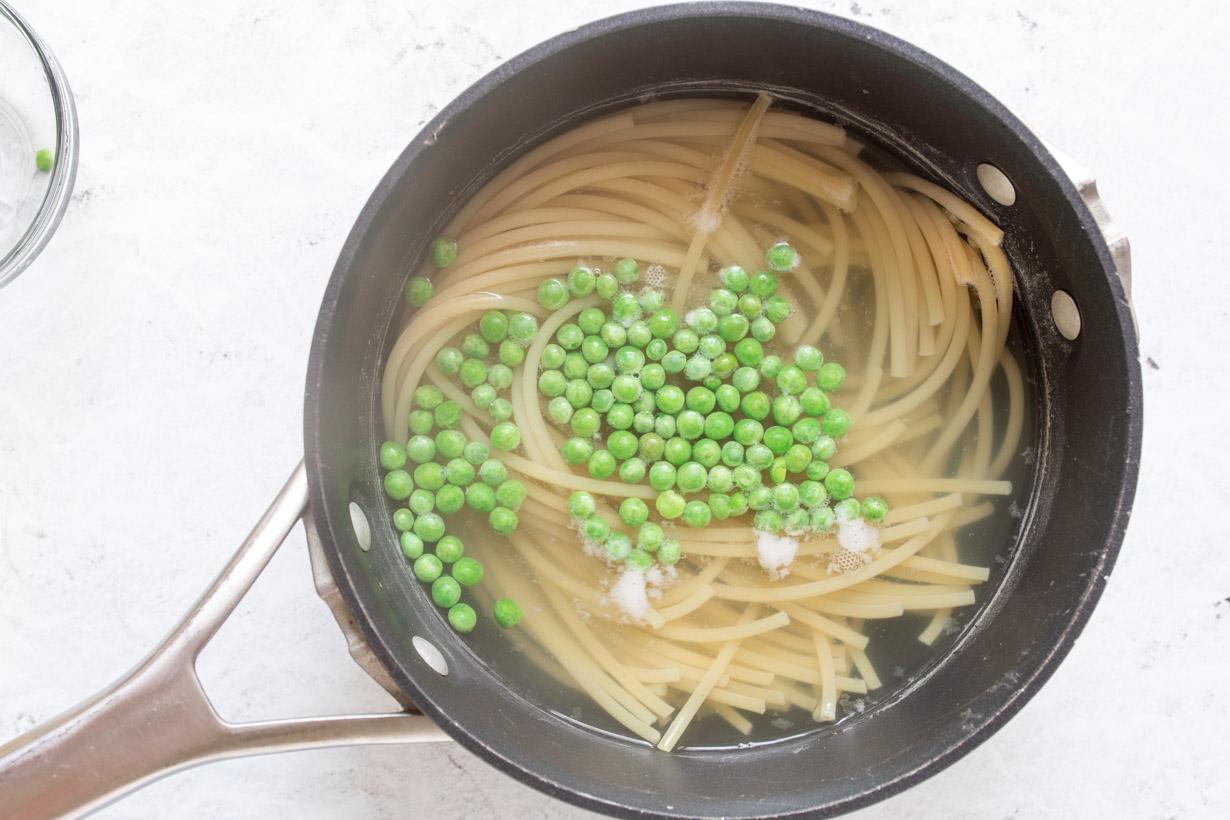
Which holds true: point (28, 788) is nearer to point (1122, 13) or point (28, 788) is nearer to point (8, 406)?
point (8, 406)

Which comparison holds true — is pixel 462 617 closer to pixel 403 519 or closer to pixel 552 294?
pixel 403 519

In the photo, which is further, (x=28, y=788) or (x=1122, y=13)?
(x=1122, y=13)

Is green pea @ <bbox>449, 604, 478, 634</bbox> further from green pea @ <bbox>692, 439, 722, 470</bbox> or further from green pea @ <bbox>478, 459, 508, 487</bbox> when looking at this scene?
green pea @ <bbox>692, 439, 722, 470</bbox>

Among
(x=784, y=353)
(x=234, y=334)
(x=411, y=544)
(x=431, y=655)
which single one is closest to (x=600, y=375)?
(x=784, y=353)

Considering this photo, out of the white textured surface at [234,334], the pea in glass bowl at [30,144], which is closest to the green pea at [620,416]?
the white textured surface at [234,334]

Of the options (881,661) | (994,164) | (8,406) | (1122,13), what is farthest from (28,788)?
(1122,13)
